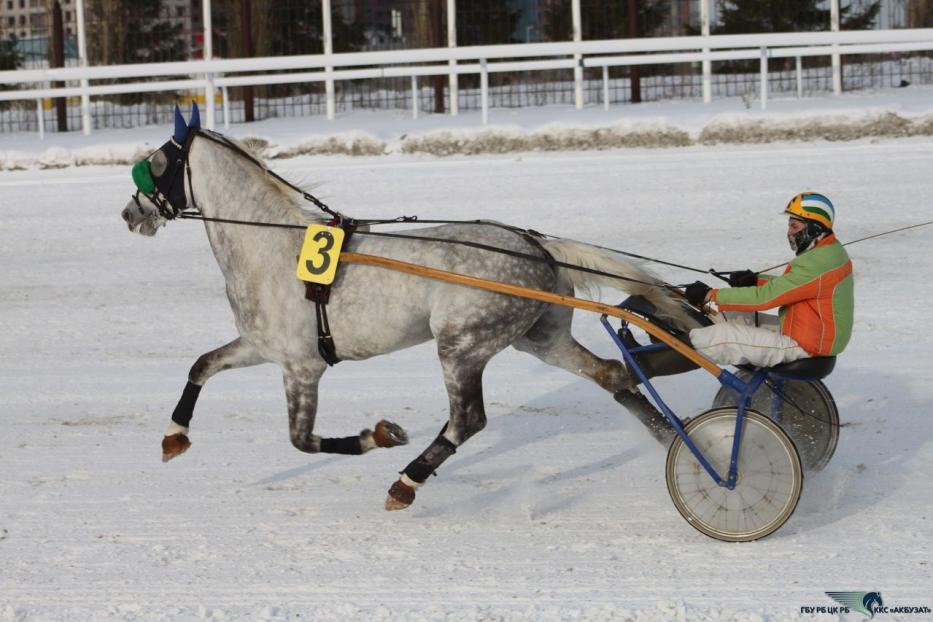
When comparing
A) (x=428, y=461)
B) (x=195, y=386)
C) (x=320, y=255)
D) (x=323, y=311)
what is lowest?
(x=428, y=461)

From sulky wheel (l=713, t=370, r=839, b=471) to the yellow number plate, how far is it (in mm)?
1896

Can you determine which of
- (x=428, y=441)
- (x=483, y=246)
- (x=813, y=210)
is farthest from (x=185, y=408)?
(x=813, y=210)

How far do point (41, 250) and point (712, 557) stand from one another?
308 inches

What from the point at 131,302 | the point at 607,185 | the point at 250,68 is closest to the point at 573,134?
the point at 607,185

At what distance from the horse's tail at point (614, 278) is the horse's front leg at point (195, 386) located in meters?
1.49

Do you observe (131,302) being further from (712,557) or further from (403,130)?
(712,557)

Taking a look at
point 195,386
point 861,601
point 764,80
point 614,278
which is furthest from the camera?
point 764,80

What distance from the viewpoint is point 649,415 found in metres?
5.82

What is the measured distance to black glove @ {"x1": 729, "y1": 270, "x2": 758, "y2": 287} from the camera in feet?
18.4

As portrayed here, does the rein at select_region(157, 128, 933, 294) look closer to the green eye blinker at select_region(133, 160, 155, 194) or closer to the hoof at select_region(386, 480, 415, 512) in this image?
the green eye blinker at select_region(133, 160, 155, 194)

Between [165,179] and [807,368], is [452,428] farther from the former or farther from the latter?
[165,179]

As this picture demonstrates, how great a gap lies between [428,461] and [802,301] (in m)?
1.72

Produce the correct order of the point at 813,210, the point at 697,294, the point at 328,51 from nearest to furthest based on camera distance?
the point at 813,210 → the point at 697,294 → the point at 328,51

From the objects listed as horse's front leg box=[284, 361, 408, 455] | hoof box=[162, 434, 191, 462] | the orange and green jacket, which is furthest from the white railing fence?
the orange and green jacket
